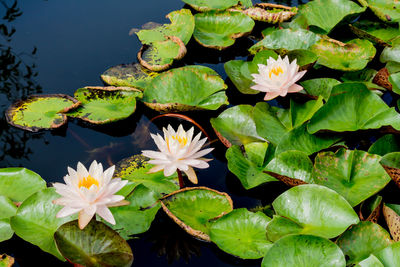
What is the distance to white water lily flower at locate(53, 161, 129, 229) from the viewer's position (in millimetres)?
1602

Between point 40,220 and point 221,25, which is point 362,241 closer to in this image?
point 40,220

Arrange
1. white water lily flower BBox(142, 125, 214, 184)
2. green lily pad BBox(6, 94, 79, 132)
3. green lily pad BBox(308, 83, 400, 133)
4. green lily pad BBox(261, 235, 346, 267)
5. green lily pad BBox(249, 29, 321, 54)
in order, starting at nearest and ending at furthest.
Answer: green lily pad BBox(261, 235, 346, 267) < white water lily flower BBox(142, 125, 214, 184) < green lily pad BBox(308, 83, 400, 133) < green lily pad BBox(6, 94, 79, 132) < green lily pad BBox(249, 29, 321, 54)

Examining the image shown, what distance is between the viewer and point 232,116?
2.38m

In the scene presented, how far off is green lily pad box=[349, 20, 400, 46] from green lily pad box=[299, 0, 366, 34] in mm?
134

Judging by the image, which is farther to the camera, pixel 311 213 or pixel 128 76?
pixel 128 76

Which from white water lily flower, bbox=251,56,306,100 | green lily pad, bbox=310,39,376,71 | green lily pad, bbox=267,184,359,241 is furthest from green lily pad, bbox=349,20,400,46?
green lily pad, bbox=267,184,359,241

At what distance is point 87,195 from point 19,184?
24.0 inches

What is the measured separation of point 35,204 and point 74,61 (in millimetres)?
1543

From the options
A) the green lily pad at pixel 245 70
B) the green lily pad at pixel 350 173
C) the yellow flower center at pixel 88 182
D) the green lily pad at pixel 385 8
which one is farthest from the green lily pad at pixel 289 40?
the yellow flower center at pixel 88 182

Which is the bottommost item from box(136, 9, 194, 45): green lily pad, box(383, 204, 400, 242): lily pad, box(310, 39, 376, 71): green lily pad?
box(383, 204, 400, 242): lily pad

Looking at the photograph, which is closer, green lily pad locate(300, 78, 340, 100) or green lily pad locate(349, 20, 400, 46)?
green lily pad locate(300, 78, 340, 100)

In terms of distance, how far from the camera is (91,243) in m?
1.64

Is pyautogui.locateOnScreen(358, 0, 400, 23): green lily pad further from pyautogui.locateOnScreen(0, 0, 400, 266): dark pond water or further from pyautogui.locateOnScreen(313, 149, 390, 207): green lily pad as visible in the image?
pyautogui.locateOnScreen(313, 149, 390, 207): green lily pad

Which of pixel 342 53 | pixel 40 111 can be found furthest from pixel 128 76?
pixel 342 53
